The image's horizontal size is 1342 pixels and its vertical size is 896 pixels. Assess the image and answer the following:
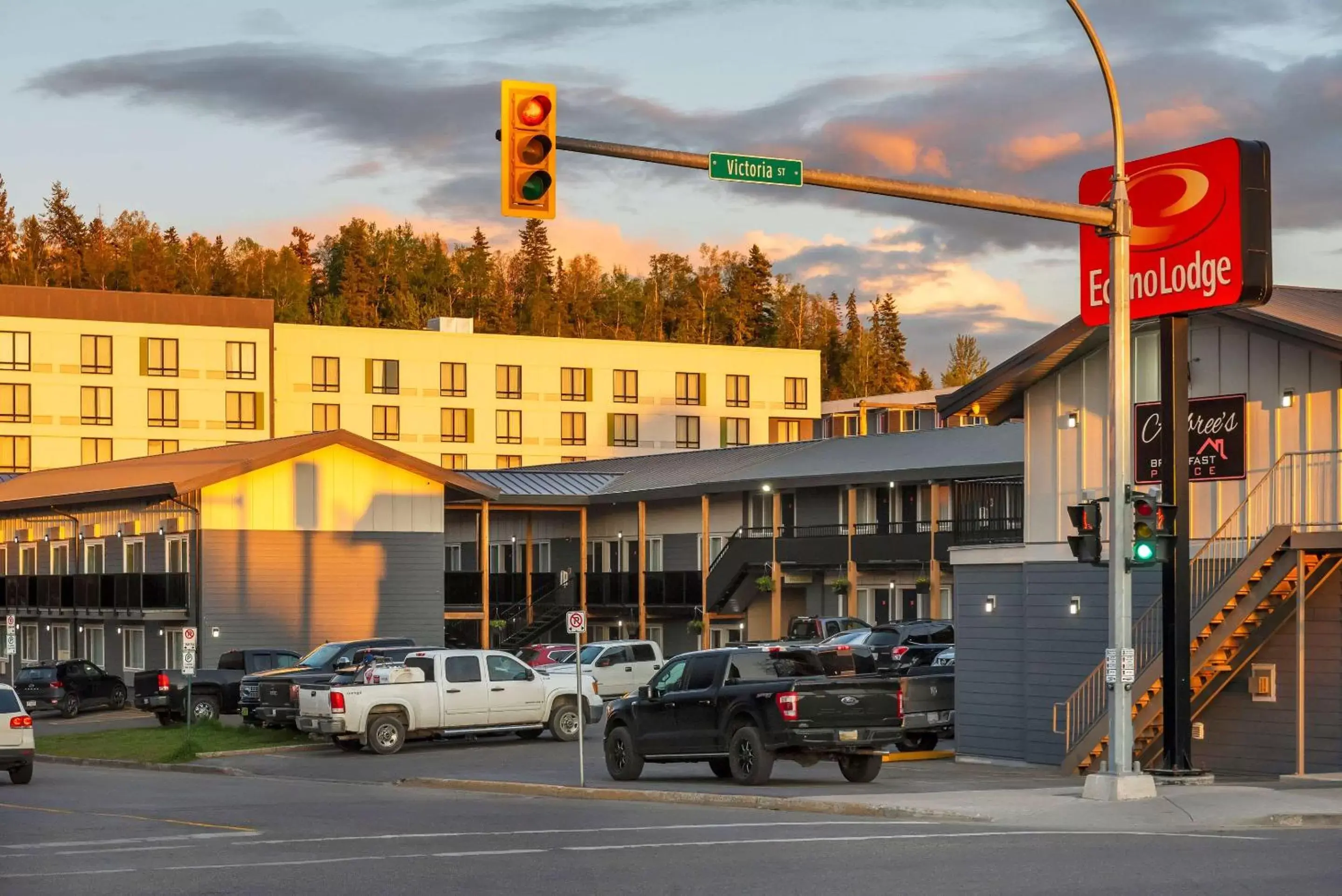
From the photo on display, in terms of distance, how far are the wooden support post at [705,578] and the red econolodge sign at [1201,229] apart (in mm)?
39288

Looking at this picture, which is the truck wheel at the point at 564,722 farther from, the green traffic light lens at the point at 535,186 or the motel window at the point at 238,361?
the motel window at the point at 238,361

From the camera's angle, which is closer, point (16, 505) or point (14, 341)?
point (16, 505)

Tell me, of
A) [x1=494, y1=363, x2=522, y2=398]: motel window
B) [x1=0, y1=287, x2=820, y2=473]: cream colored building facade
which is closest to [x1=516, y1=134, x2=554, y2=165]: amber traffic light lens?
[x1=0, y1=287, x2=820, y2=473]: cream colored building facade

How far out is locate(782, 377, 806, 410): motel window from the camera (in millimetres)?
113000

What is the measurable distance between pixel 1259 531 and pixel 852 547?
3319 cm

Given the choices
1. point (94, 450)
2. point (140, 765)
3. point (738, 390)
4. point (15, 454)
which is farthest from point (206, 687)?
point (738, 390)

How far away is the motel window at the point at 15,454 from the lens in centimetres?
9594

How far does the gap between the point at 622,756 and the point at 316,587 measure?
31.1 metres

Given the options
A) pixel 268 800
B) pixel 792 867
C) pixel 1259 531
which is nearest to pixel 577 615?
pixel 268 800

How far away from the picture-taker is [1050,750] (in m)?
29.5

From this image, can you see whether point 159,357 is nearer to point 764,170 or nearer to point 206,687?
point 206,687

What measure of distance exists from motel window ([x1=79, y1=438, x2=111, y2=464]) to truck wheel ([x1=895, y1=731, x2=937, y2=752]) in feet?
235

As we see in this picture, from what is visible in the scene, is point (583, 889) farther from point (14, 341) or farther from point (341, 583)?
point (14, 341)

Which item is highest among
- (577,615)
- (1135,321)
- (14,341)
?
(14,341)
